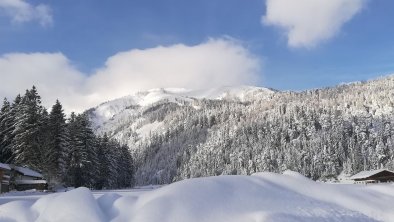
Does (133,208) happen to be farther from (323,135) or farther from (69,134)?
(323,135)

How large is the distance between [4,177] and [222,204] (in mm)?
46047

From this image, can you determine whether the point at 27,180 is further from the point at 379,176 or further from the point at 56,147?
the point at 379,176

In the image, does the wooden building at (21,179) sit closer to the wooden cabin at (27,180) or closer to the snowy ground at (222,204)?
the wooden cabin at (27,180)

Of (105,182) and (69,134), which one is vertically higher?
(69,134)

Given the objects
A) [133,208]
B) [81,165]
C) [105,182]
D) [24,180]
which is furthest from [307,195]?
[105,182]

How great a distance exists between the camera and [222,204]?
50.2 ft

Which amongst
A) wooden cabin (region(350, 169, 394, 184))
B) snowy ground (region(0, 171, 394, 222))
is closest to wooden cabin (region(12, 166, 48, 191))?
snowy ground (region(0, 171, 394, 222))

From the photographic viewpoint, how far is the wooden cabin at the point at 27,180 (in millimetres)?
58975

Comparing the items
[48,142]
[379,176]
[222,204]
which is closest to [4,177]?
[48,142]

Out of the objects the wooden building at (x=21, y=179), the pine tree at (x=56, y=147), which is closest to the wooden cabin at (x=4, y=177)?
the wooden building at (x=21, y=179)

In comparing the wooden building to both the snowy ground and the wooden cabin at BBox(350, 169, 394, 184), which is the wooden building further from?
the wooden cabin at BBox(350, 169, 394, 184)

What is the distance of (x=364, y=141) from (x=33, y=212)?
183 meters

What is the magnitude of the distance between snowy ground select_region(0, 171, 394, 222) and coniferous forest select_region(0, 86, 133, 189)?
164ft

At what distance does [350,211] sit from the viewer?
1590cm
